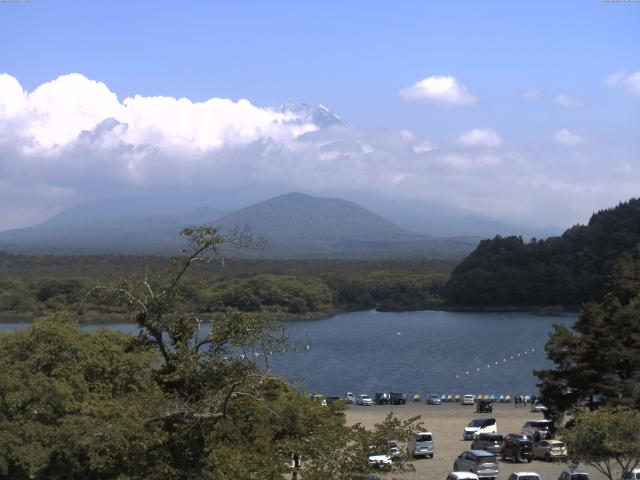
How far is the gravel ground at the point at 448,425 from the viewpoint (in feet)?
51.9

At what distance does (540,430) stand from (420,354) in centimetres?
3249

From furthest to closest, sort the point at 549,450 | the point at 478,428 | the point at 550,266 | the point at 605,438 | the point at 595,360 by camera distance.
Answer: the point at 550,266 → the point at 478,428 → the point at 595,360 → the point at 549,450 → the point at 605,438

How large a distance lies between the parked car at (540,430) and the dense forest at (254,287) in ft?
107

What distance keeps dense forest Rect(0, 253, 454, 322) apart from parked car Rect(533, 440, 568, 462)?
36.3 metres

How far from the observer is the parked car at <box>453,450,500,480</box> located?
14.6 m

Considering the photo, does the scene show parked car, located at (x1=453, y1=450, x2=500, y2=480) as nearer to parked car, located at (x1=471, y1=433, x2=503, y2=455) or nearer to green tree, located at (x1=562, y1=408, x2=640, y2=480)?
parked car, located at (x1=471, y1=433, x2=503, y2=455)

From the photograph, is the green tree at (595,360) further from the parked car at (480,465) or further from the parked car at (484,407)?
the parked car at (484,407)

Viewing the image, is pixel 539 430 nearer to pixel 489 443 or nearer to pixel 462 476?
pixel 489 443

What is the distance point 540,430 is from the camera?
20.6 metres

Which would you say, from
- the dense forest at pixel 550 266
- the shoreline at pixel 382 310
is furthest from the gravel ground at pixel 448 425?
the dense forest at pixel 550 266

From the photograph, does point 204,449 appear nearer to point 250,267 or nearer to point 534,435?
point 534,435

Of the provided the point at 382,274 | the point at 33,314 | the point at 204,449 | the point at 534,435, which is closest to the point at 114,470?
the point at 204,449

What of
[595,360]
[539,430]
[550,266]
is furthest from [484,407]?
[550,266]

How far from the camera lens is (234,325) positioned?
305 inches
